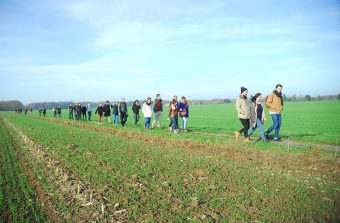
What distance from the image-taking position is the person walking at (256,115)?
13188 millimetres

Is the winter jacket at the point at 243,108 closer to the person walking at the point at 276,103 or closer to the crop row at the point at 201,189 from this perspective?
the person walking at the point at 276,103

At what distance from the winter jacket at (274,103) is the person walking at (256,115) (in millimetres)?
658

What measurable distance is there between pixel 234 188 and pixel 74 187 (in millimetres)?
3856

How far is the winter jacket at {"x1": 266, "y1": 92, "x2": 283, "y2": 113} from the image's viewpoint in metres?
12.8

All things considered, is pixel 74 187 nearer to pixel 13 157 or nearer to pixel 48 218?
pixel 48 218

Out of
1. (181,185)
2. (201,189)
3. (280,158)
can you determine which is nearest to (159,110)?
(280,158)

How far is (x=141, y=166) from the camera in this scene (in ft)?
29.4

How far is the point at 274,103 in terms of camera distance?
12852 millimetres

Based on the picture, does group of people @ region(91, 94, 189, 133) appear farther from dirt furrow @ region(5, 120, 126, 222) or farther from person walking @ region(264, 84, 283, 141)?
dirt furrow @ region(5, 120, 126, 222)

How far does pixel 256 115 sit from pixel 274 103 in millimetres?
1047

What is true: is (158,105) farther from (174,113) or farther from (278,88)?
Result: (278,88)

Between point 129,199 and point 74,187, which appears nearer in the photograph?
point 129,199

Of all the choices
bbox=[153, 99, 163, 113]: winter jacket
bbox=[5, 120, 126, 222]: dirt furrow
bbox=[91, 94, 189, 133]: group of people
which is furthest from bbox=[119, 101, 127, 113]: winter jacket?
bbox=[5, 120, 126, 222]: dirt furrow

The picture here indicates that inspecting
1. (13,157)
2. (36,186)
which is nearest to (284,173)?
(36,186)
